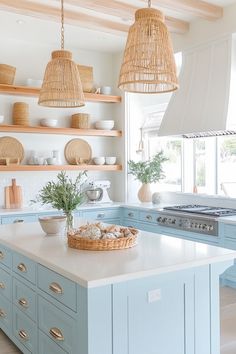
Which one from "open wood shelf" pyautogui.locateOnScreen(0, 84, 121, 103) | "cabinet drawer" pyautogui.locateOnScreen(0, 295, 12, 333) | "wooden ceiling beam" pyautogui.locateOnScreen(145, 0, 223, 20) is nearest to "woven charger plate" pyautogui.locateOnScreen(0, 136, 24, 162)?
"open wood shelf" pyautogui.locateOnScreen(0, 84, 121, 103)

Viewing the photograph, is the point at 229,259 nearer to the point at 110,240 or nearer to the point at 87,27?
the point at 110,240

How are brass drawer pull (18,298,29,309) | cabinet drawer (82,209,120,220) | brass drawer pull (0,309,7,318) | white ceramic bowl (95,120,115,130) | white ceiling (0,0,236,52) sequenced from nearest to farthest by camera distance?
brass drawer pull (18,298,29,309) → brass drawer pull (0,309,7,318) → white ceiling (0,0,236,52) → cabinet drawer (82,209,120,220) → white ceramic bowl (95,120,115,130)

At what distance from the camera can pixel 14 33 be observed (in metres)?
5.44

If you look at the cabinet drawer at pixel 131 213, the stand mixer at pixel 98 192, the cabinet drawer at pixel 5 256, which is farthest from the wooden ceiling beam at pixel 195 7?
the cabinet drawer at pixel 5 256

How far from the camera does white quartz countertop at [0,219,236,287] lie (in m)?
2.10

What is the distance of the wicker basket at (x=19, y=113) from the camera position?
564 cm

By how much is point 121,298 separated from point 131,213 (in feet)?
11.9

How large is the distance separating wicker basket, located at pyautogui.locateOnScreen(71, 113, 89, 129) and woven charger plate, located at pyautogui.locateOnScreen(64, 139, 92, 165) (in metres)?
0.28

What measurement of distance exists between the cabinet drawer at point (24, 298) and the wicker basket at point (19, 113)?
3.08 metres

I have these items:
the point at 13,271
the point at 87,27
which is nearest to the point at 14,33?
the point at 87,27

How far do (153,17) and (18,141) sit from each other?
3.92 metres

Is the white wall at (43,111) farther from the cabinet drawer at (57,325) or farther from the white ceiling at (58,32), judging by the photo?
the cabinet drawer at (57,325)

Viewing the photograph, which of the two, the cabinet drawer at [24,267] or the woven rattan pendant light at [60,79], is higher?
the woven rattan pendant light at [60,79]

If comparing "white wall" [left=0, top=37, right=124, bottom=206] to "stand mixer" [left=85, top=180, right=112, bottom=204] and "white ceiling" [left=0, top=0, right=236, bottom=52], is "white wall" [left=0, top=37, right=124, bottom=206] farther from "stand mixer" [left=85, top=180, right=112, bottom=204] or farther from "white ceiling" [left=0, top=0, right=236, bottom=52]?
"stand mixer" [left=85, top=180, right=112, bottom=204]
